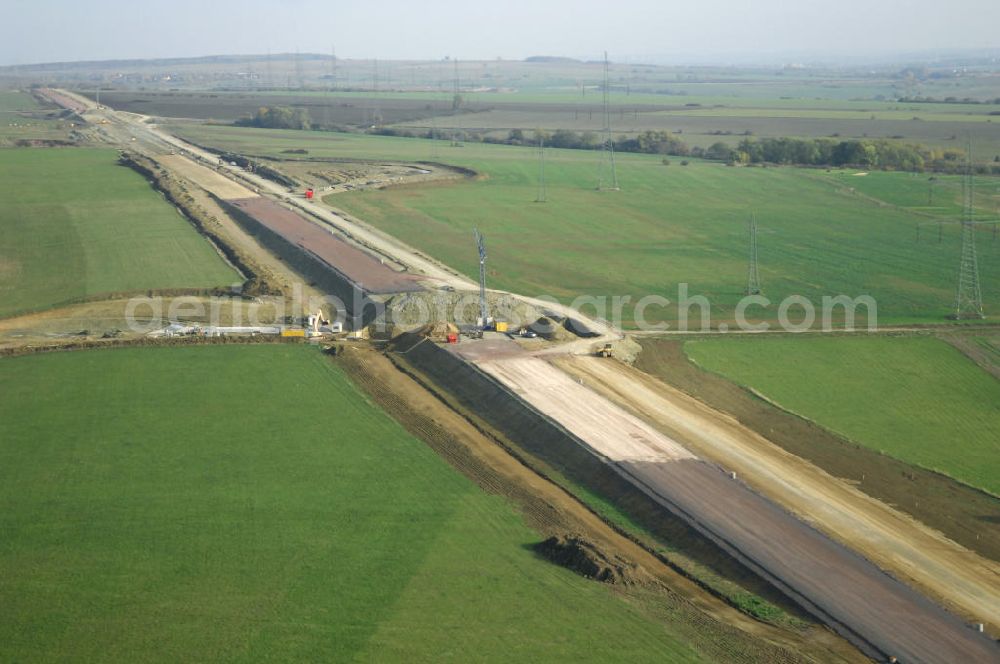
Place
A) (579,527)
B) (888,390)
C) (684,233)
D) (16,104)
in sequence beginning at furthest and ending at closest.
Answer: (16,104), (684,233), (888,390), (579,527)

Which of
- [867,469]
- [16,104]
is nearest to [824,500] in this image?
[867,469]

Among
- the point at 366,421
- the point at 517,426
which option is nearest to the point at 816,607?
the point at 517,426

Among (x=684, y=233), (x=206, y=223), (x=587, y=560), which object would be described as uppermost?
(x=206, y=223)

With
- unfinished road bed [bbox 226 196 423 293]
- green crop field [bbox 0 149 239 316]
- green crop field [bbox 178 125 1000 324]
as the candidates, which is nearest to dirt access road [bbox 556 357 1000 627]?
green crop field [bbox 178 125 1000 324]

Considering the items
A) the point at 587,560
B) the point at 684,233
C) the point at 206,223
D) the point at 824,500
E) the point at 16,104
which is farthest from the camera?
the point at 16,104

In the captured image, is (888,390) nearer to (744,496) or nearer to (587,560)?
(744,496)

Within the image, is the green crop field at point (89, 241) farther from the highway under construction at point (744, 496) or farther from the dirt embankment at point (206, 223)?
the highway under construction at point (744, 496)

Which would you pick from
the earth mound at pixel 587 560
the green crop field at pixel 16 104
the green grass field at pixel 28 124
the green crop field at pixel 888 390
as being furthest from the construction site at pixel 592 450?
the green crop field at pixel 16 104
